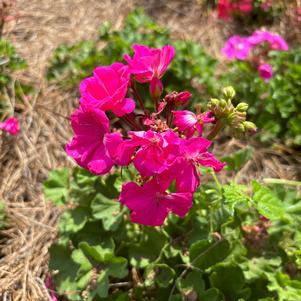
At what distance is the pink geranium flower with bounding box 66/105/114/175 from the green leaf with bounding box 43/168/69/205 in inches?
33.8

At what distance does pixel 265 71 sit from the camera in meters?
3.21

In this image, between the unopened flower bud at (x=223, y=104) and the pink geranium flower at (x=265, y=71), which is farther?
the pink geranium flower at (x=265, y=71)

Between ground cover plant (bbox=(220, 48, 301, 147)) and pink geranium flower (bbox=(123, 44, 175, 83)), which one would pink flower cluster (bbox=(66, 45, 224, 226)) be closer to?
pink geranium flower (bbox=(123, 44, 175, 83))

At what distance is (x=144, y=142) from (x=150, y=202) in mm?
289

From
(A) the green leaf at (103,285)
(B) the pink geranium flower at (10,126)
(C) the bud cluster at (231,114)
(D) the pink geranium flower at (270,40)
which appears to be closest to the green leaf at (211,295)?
(A) the green leaf at (103,285)

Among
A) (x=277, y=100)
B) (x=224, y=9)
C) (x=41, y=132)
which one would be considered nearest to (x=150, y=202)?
(x=41, y=132)

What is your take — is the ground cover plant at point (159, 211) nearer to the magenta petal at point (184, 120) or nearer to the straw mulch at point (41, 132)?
the magenta petal at point (184, 120)

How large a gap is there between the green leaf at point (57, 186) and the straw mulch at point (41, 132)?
0.87ft

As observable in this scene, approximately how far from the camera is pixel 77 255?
7.48 feet

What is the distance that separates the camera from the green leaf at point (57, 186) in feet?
8.17

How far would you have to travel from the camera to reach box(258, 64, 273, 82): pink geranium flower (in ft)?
10.5

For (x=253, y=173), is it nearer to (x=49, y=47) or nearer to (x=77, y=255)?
(x=77, y=255)

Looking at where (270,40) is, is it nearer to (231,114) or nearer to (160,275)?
(231,114)

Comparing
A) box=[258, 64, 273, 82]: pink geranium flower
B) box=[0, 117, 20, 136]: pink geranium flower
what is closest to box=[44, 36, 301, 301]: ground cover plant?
box=[0, 117, 20, 136]: pink geranium flower
